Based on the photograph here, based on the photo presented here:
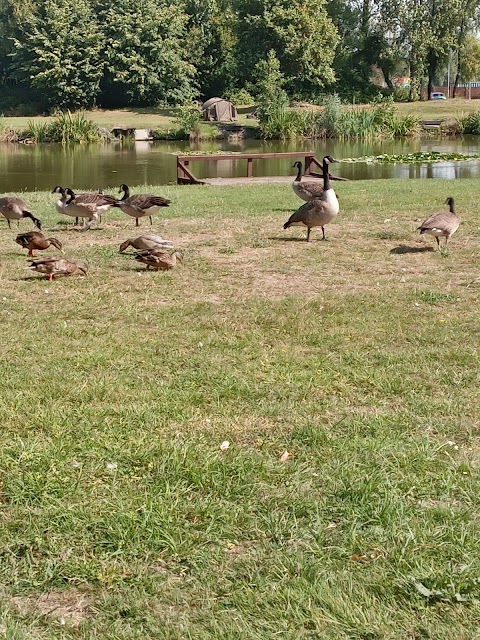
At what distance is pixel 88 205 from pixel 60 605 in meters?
9.96

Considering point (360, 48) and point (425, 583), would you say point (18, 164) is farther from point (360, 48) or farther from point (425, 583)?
point (360, 48)

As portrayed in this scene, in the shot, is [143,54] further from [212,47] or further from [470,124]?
[470,124]

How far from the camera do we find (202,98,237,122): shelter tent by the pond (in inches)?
2105

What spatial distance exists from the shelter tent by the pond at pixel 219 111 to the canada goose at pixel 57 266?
1818 inches

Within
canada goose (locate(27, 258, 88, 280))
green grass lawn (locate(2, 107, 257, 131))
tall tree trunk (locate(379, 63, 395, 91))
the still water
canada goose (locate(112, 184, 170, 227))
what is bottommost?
canada goose (locate(27, 258, 88, 280))

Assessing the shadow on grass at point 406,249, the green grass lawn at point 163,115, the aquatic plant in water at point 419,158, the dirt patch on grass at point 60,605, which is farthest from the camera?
the green grass lawn at point 163,115

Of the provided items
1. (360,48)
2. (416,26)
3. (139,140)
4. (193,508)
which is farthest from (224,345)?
(360,48)

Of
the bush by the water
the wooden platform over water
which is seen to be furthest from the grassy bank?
the wooden platform over water

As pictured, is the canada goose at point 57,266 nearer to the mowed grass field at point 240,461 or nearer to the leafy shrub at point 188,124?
the mowed grass field at point 240,461

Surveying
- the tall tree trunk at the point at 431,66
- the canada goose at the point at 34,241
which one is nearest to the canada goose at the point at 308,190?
the canada goose at the point at 34,241

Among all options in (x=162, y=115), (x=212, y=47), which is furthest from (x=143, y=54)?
(x=212, y=47)

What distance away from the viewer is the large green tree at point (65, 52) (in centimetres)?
5712

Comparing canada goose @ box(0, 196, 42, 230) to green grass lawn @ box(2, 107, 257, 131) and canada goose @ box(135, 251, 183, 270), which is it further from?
green grass lawn @ box(2, 107, 257, 131)

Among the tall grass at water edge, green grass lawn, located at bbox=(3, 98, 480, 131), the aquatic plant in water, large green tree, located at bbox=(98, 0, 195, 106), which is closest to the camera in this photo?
the aquatic plant in water
